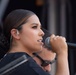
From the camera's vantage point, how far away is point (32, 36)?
7.02 feet

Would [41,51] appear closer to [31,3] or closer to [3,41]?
[3,41]

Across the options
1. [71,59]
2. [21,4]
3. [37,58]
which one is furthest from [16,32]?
[21,4]

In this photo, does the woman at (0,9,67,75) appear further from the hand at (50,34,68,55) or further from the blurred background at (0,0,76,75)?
the blurred background at (0,0,76,75)

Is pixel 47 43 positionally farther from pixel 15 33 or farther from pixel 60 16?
pixel 60 16

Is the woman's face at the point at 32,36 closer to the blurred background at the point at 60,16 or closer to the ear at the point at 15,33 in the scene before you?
the ear at the point at 15,33

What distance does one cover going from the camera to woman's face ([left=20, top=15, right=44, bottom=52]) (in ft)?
7.01

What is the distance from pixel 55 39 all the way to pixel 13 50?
0.86 ft

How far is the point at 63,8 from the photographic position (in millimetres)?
6043

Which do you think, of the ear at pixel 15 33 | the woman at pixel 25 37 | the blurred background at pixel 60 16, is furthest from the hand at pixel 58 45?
the blurred background at pixel 60 16

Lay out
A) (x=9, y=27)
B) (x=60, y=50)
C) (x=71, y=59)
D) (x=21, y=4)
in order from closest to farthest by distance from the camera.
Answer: (x=60, y=50) < (x=9, y=27) < (x=71, y=59) < (x=21, y=4)

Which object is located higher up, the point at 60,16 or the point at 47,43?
the point at 47,43

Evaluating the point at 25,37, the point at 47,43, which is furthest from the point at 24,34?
the point at 47,43

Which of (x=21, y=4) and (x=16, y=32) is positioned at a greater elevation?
(x=16, y=32)

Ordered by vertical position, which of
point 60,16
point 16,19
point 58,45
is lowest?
point 60,16
